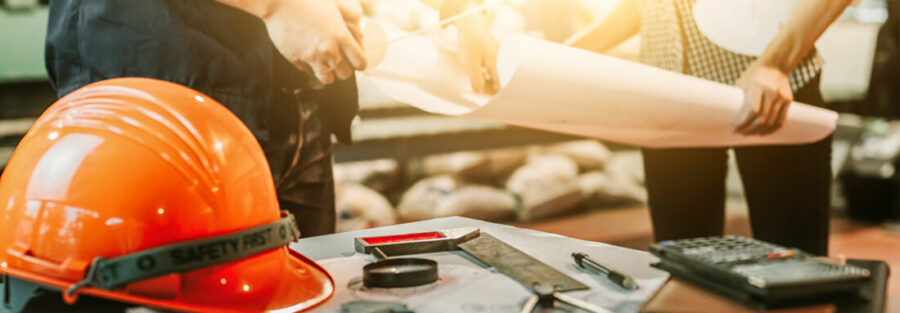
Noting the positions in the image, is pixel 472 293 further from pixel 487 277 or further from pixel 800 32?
pixel 800 32

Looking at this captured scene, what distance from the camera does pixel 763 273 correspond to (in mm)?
603

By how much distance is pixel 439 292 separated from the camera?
0.71 m

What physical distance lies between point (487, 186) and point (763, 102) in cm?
254

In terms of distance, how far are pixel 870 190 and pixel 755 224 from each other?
3.08 meters

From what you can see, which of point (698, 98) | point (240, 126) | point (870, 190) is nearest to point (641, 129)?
point (698, 98)

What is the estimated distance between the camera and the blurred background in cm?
279

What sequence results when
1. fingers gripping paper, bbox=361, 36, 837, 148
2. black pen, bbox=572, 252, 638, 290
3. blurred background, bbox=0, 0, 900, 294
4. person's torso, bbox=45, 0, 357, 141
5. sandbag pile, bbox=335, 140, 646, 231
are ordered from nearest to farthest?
black pen, bbox=572, 252, 638, 290
fingers gripping paper, bbox=361, 36, 837, 148
person's torso, bbox=45, 0, 357, 141
blurred background, bbox=0, 0, 900, 294
sandbag pile, bbox=335, 140, 646, 231

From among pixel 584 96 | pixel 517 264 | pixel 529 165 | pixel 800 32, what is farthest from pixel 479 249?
pixel 529 165

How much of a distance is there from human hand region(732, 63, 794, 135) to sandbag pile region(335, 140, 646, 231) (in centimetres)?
211

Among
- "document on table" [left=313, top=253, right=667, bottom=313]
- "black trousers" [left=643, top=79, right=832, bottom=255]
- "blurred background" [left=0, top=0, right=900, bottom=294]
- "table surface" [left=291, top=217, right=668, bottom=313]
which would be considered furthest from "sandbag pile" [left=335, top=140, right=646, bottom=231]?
"document on table" [left=313, top=253, right=667, bottom=313]

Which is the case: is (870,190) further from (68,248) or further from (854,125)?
(68,248)

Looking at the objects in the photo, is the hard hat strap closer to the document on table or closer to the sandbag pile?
the document on table

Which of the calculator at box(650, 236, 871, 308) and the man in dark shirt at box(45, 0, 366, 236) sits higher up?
the man in dark shirt at box(45, 0, 366, 236)

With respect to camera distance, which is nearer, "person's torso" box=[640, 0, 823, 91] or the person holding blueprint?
the person holding blueprint
